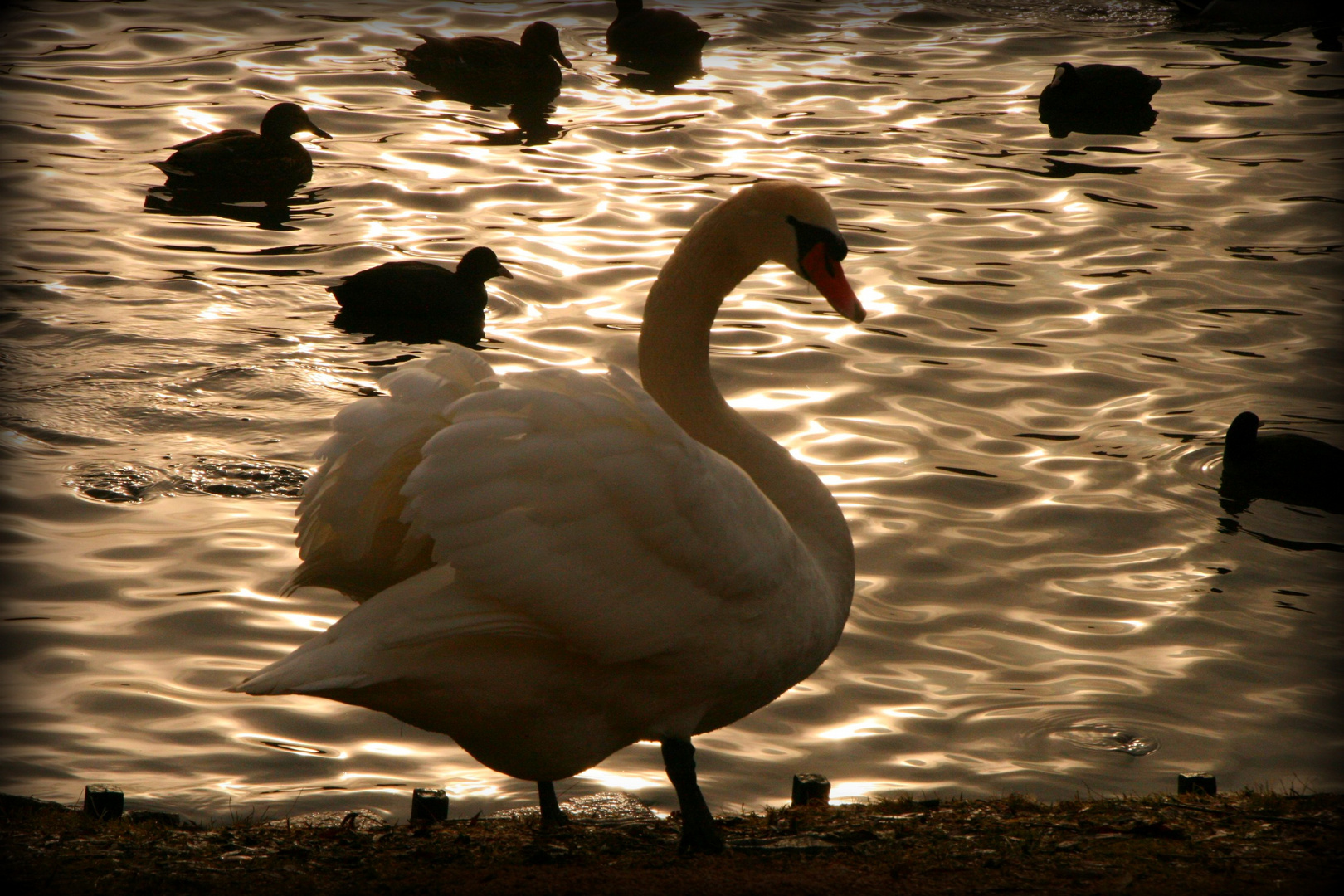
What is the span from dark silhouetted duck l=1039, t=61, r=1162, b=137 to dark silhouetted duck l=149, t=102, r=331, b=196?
8334 mm

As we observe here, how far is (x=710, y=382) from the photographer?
5.05m

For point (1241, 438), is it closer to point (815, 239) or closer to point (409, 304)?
point (815, 239)

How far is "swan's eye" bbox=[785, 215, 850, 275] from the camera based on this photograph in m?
4.91

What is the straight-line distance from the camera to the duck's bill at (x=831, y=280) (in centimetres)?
495

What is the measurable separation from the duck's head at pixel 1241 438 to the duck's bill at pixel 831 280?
494cm

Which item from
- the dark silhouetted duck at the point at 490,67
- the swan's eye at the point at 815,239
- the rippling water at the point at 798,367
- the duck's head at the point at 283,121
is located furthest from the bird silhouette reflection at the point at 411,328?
the dark silhouetted duck at the point at 490,67

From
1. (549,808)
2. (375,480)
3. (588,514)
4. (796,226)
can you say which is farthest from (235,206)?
(588,514)

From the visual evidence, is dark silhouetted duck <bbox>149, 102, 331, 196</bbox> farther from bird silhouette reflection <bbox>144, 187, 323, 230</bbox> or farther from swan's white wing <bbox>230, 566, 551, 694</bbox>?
swan's white wing <bbox>230, 566, 551, 694</bbox>

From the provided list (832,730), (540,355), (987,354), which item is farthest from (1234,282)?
(832,730)

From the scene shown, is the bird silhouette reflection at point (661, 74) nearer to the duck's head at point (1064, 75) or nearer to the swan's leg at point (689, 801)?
the duck's head at point (1064, 75)

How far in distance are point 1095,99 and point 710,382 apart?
12224mm

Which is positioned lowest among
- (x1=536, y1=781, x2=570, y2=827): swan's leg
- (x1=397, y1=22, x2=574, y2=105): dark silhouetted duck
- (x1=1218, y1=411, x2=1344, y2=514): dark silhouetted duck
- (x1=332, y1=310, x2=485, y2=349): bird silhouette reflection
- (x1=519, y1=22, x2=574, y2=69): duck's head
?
(x1=536, y1=781, x2=570, y2=827): swan's leg

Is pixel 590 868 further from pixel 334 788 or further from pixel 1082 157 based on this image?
pixel 1082 157

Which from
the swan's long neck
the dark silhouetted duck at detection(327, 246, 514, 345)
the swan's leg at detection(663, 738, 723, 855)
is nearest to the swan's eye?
the swan's long neck
